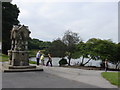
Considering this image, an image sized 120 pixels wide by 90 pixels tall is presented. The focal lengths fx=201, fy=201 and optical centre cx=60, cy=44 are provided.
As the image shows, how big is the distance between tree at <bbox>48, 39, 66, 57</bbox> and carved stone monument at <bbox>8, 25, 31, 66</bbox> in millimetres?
11153

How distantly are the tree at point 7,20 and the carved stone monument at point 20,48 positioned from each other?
23.1m

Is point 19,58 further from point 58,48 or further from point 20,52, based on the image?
point 58,48

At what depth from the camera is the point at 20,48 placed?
15.5 meters

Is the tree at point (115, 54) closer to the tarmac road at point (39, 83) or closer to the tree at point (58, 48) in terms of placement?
the tree at point (58, 48)

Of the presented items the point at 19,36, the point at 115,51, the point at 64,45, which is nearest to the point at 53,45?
the point at 64,45

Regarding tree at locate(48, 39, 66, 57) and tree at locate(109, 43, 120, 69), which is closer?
tree at locate(109, 43, 120, 69)

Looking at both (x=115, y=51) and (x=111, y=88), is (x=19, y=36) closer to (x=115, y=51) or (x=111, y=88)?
(x=111, y=88)

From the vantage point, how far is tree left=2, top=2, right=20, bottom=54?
3853 cm

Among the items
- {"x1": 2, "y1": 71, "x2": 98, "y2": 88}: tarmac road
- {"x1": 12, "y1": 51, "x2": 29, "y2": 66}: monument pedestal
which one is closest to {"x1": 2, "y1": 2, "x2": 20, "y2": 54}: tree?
{"x1": 12, "y1": 51, "x2": 29, "y2": 66}: monument pedestal

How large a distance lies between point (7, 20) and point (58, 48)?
16.8m

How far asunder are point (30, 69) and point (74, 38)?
1434 cm

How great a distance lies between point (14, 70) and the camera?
13.4 meters

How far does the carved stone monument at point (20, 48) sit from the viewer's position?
15.1 meters

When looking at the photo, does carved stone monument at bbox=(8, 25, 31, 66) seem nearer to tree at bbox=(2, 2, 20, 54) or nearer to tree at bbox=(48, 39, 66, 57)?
tree at bbox=(48, 39, 66, 57)
